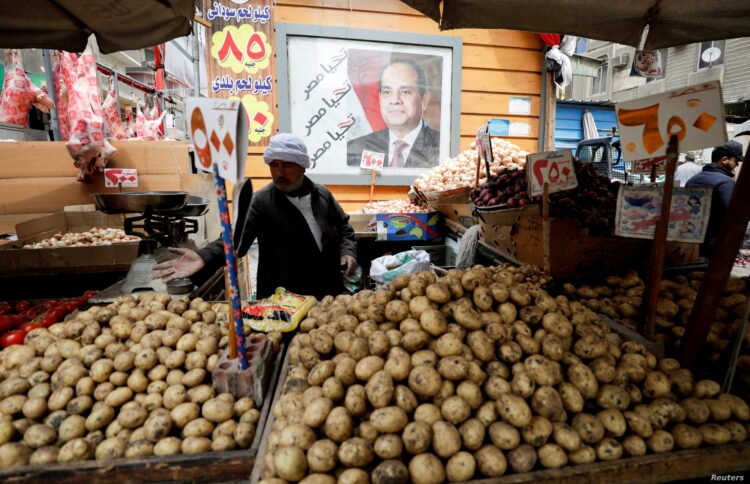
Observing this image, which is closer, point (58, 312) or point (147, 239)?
point (58, 312)

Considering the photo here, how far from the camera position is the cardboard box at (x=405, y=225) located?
4.87 metres

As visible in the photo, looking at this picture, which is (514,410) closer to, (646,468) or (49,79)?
(646,468)

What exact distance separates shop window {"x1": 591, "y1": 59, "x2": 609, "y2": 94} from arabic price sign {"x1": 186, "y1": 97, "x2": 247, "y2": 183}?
859 inches

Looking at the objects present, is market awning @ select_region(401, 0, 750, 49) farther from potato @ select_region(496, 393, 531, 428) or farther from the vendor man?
potato @ select_region(496, 393, 531, 428)

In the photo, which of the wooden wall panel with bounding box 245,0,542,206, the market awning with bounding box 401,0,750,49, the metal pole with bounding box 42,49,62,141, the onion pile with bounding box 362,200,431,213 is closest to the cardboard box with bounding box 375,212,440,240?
the onion pile with bounding box 362,200,431,213

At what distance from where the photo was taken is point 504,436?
129 centimetres

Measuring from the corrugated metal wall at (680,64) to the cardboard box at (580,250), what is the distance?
62.1 feet

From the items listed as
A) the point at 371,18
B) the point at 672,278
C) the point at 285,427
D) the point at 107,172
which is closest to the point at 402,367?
the point at 285,427

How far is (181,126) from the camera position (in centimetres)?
1641

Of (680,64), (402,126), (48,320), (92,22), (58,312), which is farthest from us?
(680,64)

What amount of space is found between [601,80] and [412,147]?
61.4ft

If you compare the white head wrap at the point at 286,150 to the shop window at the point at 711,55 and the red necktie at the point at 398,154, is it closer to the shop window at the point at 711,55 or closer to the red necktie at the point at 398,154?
the red necktie at the point at 398,154

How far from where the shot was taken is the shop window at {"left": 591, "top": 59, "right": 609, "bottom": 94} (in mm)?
18797

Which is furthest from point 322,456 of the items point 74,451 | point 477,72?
point 477,72
